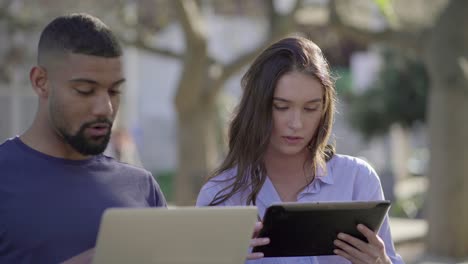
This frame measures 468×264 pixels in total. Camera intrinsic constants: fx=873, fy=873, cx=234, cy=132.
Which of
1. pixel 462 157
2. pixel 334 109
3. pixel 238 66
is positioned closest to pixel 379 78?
pixel 238 66

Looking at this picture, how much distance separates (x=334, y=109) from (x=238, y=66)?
27.7ft

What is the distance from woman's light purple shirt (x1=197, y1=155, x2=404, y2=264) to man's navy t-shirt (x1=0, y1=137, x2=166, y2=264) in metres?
0.36

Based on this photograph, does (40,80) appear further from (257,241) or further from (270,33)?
(270,33)

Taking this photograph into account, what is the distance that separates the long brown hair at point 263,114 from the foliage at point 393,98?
15085 mm

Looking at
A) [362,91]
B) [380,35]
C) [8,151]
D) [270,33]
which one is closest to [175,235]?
[8,151]

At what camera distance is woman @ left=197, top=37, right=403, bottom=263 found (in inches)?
120

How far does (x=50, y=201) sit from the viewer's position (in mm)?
2609

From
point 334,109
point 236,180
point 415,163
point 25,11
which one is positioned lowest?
point 415,163

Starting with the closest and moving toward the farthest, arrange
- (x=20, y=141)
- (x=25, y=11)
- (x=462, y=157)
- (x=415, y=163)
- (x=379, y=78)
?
(x=20, y=141) < (x=462, y=157) < (x=25, y=11) < (x=379, y=78) < (x=415, y=163)

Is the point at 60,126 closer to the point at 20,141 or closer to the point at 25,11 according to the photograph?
the point at 20,141

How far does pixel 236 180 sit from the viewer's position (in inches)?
121

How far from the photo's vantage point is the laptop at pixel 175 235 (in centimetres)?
228

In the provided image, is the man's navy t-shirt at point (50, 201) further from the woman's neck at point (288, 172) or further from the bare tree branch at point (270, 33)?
the bare tree branch at point (270, 33)

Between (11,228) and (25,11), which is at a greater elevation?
(25,11)
